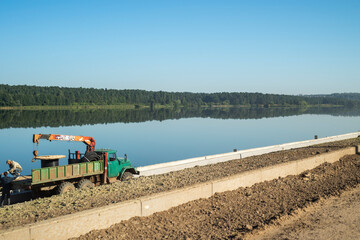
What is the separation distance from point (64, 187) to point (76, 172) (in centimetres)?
82

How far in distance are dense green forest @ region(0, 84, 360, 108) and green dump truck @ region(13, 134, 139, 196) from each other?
10086 cm

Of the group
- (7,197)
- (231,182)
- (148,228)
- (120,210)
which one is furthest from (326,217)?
(7,197)

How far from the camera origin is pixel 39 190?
1175 cm

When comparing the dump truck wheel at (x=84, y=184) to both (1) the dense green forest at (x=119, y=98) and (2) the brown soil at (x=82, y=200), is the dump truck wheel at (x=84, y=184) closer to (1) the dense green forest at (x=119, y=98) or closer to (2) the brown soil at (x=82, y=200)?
(2) the brown soil at (x=82, y=200)

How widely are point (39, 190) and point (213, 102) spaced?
18122 cm

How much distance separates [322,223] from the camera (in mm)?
9016

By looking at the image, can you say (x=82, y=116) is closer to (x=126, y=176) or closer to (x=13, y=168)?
(x=126, y=176)

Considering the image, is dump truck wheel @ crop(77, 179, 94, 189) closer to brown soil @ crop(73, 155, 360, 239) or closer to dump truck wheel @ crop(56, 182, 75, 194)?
dump truck wheel @ crop(56, 182, 75, 194)

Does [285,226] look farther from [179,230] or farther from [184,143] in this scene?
[184,143]

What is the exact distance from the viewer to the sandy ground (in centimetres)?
809

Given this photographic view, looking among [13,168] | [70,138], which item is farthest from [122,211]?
[70,138]

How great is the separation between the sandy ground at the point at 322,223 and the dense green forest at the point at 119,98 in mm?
108200

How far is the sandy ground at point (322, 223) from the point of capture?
26.6 feet

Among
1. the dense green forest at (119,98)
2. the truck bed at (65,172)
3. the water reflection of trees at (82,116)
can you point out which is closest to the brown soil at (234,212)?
the truck bed at (65,172)
